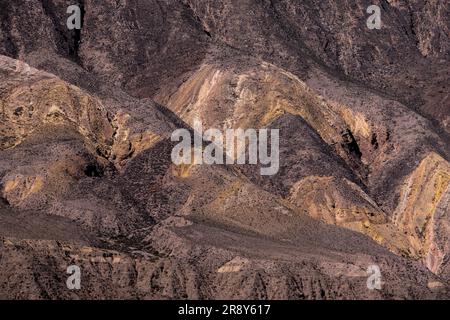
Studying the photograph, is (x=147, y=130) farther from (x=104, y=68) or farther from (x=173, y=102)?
(x=104, y=68)

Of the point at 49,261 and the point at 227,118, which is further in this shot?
the point at 227,118

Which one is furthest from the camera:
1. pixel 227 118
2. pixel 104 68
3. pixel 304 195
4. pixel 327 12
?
pixel 327 12

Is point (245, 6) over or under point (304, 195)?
over

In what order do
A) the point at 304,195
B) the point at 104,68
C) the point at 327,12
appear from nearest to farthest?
the point at 304,195, the point at 104,68, the point at 327,12

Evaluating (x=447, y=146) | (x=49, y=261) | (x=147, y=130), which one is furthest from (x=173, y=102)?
(x=49, y=261)
